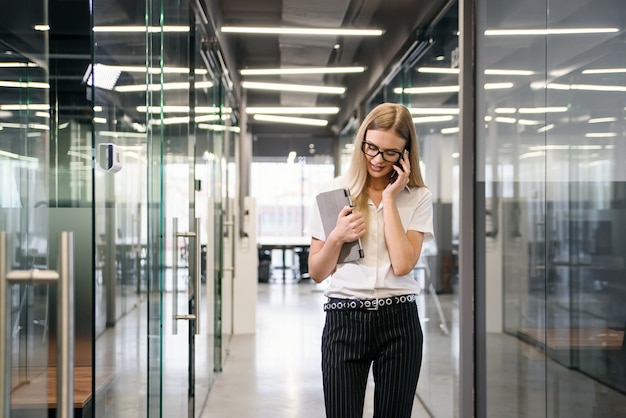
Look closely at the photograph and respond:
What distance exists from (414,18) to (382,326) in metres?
3.45

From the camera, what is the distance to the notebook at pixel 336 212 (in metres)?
2.10

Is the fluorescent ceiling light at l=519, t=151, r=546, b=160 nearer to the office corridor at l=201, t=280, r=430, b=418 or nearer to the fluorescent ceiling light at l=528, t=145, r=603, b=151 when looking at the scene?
the fluorescent ceiling light at l=528, t=145, r=603, b=151

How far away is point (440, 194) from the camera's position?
455 centimetres

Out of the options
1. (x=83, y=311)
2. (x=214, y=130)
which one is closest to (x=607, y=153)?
(x=83, y=311)

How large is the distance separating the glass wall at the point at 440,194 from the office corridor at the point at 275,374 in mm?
534

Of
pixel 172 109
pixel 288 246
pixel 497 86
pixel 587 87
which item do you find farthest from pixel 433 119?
pixel 288 246

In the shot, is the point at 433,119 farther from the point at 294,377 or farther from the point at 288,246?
the point at 288,246

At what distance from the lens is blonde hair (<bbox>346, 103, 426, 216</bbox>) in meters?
2.13

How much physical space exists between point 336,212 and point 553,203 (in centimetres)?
105

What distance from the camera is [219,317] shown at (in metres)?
6.27

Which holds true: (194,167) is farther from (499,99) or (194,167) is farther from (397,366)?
(397,366)

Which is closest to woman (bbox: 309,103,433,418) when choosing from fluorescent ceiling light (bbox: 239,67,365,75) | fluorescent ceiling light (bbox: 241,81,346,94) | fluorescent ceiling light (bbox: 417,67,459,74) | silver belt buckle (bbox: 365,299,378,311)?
silver belt buckle (bbox: 365,299,378,311)

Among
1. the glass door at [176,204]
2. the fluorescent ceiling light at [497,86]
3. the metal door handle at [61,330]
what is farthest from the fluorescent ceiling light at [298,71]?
the metal door handle at [61,330]

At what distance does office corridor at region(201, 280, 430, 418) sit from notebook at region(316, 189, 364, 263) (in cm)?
299
